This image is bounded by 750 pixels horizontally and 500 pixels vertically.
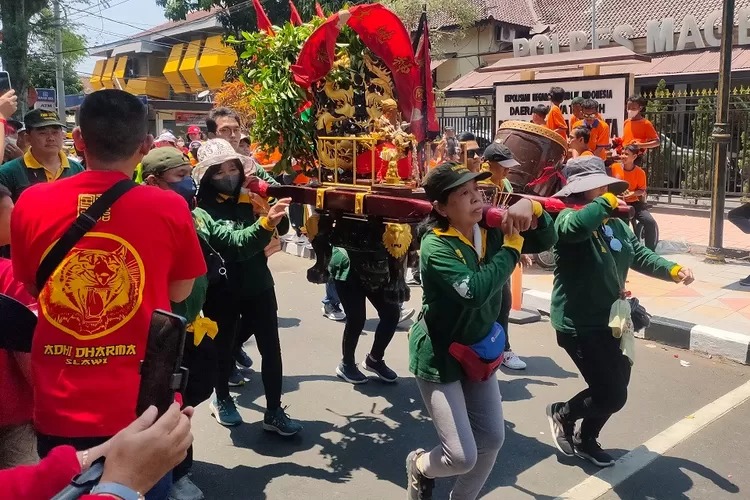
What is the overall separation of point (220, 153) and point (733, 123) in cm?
1176

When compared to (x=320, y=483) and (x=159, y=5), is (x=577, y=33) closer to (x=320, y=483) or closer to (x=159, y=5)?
(x=159, y=5)

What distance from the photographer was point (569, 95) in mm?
11789

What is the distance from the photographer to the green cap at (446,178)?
298 cm

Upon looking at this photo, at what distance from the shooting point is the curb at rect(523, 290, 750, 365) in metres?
5.58

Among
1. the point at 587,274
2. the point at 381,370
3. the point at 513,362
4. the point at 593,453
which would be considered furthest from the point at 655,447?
the point at 381,370

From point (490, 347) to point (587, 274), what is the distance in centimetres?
93

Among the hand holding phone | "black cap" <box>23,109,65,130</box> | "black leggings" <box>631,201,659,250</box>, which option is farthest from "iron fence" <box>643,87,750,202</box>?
the hand holding phone

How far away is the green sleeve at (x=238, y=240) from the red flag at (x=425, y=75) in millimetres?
1361

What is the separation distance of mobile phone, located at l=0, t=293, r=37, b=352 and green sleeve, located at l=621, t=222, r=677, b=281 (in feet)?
10.2

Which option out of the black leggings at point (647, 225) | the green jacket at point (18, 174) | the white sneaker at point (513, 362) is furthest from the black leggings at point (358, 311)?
the black leggings at point (647, 225)

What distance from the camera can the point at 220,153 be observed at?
3906 mm

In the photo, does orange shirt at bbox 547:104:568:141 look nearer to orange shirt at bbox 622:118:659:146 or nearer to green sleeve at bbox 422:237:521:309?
orange shirt at bbox 622:118:659:146

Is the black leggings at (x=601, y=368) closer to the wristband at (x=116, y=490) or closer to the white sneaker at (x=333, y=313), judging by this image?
the wristband at (x=116, y=490)

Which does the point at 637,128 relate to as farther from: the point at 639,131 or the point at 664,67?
the point at 664,67
